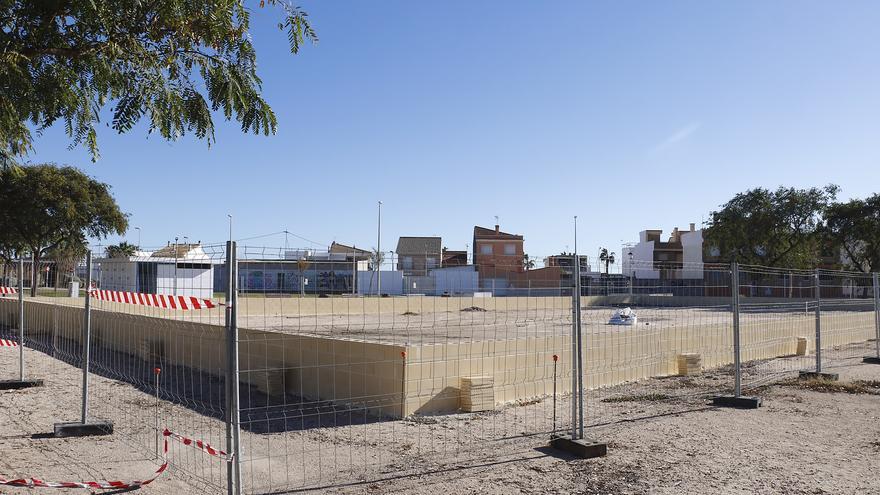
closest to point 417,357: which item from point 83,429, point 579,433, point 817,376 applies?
point 579,433

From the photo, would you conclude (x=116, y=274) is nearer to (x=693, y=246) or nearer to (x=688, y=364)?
(x=688, y=364)

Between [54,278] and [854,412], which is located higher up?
[54,278]

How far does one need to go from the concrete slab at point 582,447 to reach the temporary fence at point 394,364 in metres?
0.18

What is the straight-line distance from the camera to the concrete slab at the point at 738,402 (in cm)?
1046

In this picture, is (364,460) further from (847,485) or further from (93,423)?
(847,485)

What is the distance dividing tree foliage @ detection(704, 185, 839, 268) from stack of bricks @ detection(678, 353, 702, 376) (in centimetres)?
3987

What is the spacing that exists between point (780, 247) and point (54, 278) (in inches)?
1911

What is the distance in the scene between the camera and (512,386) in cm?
1133

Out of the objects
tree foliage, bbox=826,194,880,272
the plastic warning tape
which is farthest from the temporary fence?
tree foliage, bbox=826,194,880,272

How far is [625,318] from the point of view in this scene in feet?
64.2

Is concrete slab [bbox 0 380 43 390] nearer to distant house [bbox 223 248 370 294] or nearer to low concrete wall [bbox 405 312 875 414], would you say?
distant house [bbox 223 248 370 294]

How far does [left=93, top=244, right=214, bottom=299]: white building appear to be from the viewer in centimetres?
1184

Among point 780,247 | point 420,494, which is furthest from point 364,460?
point 780,247

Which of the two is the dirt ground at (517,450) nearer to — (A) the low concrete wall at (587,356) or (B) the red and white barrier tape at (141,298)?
(A) the low concrete wall at (587,356)
